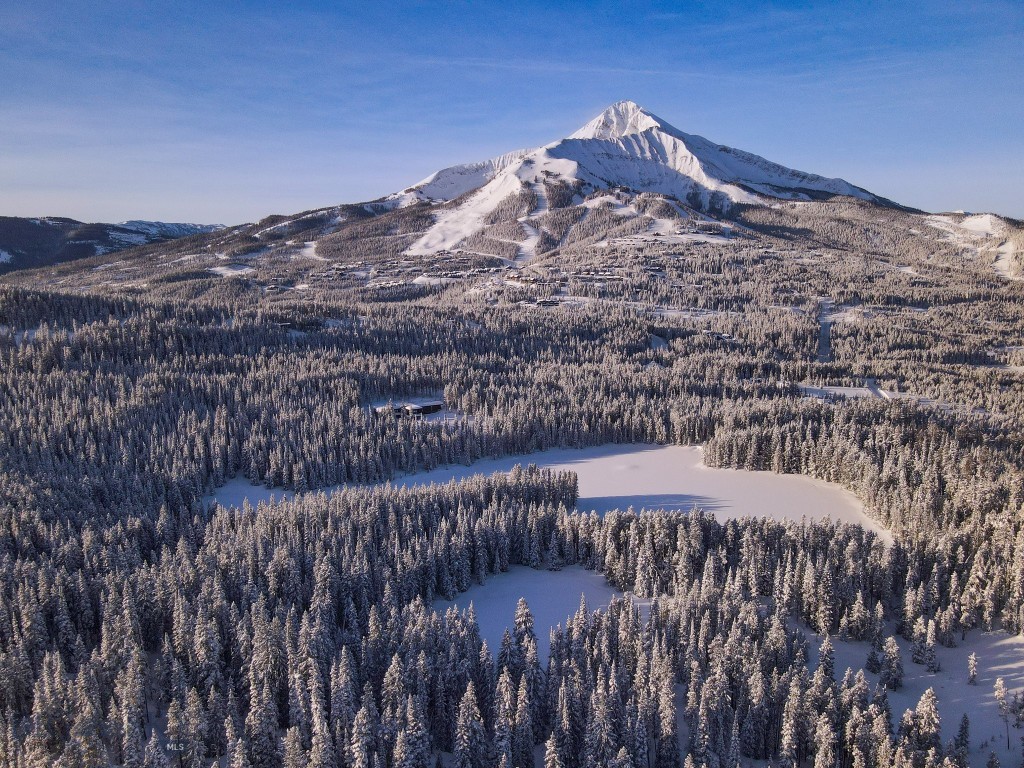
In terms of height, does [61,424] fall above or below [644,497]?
above

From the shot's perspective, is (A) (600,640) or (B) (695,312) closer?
(A) (600,640)

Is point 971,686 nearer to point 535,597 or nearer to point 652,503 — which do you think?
point 535,597

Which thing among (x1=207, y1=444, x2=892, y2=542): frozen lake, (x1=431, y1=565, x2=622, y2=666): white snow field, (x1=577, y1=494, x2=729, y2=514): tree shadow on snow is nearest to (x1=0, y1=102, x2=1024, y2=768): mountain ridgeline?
(x1=431, y1=565, x2=622, y2=666): white snow field

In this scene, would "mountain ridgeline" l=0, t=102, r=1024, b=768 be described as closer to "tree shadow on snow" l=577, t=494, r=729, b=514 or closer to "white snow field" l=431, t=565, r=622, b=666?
"white snow field" l=431, t=565, r=622, b=666

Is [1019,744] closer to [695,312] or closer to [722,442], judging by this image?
[722,442]

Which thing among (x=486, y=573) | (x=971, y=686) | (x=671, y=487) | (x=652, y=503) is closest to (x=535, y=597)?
(x=486, y=573)

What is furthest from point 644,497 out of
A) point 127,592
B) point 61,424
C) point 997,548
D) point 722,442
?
point 61,424

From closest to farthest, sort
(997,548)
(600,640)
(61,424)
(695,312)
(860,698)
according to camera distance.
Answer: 1. (860,698)
2. (600,640)
3. (997,548)
4. (61,424)
5. (695,312)
